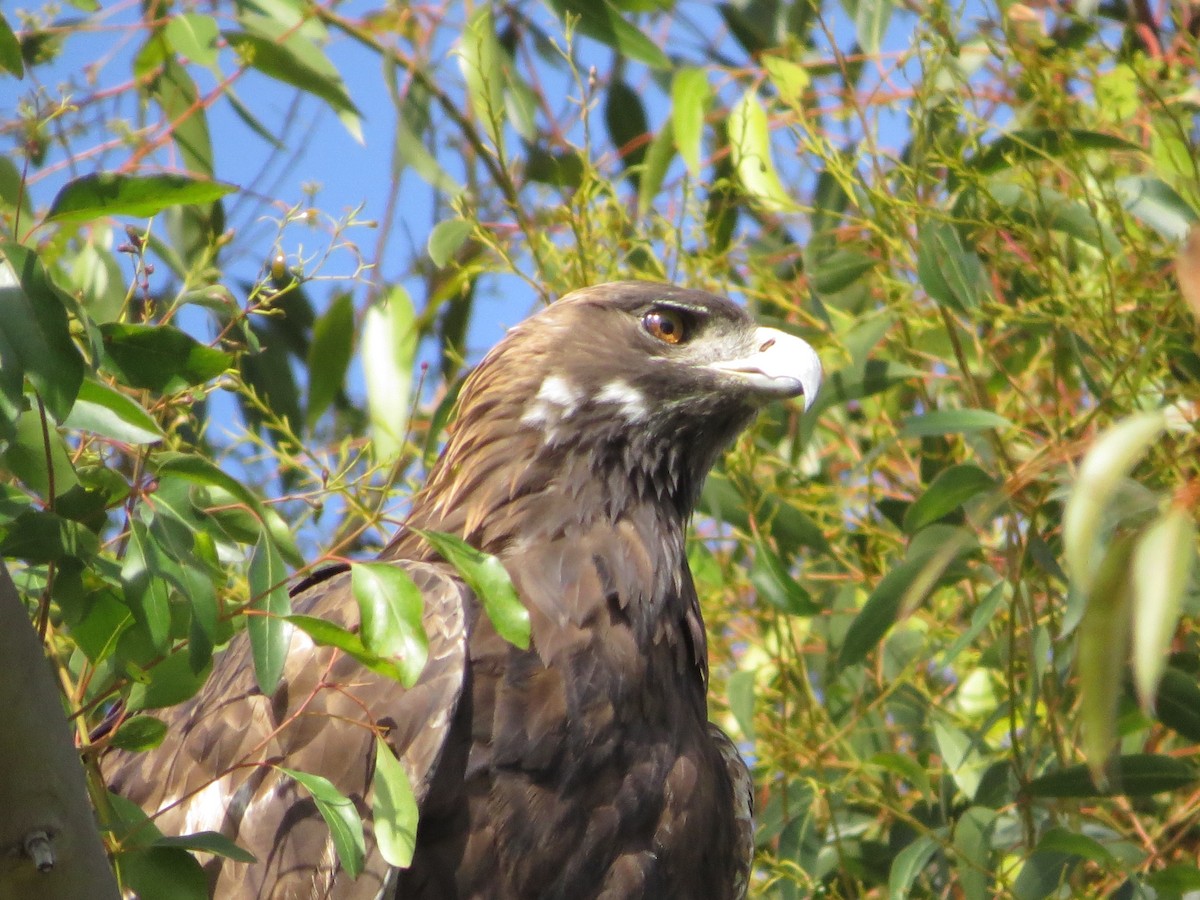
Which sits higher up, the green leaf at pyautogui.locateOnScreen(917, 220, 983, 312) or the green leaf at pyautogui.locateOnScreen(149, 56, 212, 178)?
the green leaf at pyautogui.locateOnScreen(149, 56, 212, 178)

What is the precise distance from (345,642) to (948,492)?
154cm

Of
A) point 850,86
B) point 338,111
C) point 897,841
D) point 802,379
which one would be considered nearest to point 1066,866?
point 897,841

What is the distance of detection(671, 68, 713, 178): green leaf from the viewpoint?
4.12 metres

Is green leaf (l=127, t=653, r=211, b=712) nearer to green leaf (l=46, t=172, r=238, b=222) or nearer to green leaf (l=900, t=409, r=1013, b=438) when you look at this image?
green leaf (l=46, t=172, r=238, b=222)

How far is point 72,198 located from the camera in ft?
6.65

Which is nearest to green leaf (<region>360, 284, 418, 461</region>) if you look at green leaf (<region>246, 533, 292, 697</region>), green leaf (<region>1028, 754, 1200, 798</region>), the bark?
green leaf (<region>1028, 754, 1200, 798</region>)

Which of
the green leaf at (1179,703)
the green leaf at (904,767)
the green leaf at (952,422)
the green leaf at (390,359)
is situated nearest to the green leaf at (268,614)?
the green leaf at (952,422)

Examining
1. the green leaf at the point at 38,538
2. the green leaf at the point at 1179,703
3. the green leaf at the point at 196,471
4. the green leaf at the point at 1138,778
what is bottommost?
the green leaf at the point at 1138,778

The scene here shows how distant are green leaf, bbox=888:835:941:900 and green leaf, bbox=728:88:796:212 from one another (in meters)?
1.53

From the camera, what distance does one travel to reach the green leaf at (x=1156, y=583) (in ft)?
4.23

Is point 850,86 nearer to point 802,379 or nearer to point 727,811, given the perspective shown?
point 802,379

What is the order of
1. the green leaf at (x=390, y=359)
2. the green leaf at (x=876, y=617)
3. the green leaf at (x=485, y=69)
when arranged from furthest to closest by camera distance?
the green leaf at (x=390, y=359) < the green leaf at (x=485, y=69) < the green leaf at (x=876, y=617)

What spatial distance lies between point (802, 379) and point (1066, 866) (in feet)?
3.61

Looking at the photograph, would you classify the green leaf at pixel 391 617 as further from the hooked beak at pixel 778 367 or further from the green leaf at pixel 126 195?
the hooked beak at pixel 778 367
